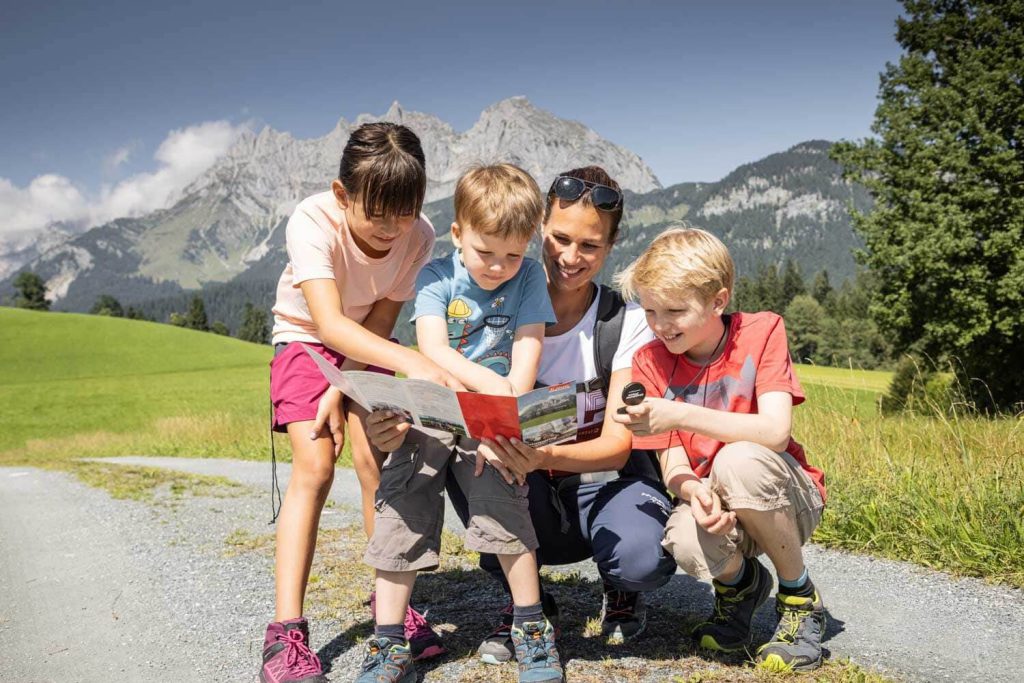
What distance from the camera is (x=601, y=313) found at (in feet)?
10.6

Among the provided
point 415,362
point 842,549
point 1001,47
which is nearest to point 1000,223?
point 1001,47

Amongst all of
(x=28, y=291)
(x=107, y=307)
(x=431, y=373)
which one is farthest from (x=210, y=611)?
(x=107, y=307)

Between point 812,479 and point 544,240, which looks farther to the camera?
point 544,240

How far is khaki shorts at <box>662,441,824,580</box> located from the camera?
2596mm

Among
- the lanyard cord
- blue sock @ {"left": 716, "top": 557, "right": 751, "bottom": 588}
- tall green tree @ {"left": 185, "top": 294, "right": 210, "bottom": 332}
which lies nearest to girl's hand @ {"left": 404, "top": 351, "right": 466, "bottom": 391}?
the lanyard cord

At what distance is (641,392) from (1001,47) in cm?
2262

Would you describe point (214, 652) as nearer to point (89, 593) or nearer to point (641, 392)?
point (89, 593)

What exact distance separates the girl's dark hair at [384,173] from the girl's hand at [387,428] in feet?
2.65

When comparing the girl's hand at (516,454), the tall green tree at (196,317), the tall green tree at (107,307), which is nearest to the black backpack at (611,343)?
the girl's hand at (516,454)

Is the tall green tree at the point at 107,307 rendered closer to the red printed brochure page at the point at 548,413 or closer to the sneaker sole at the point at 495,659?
the sneaker sole at the point at 495,659

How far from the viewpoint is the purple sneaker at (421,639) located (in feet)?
9.44

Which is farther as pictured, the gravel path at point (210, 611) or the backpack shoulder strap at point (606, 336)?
the backpack shoulder strap at point (606, 336)

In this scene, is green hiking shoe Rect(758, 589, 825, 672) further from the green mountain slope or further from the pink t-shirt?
the green mountain slope

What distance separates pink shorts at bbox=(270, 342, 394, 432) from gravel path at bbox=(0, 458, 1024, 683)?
1.00 m
